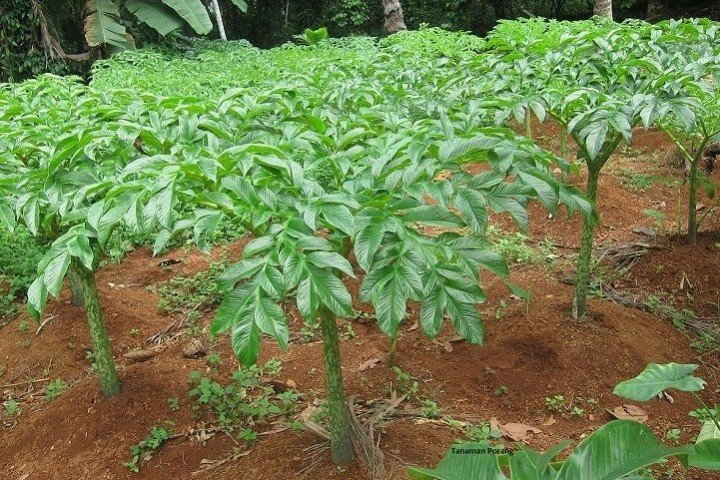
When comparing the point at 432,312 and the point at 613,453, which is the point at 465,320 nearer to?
the point at 432,312

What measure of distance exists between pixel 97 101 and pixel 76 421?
156cm

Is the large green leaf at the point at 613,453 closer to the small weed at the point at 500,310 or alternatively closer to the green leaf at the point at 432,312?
the green leaf at the point at 432,312

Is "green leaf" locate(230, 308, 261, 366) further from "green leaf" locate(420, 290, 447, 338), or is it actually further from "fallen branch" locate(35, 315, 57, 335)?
"fallen branch" locate(35, 315, 57, 335)

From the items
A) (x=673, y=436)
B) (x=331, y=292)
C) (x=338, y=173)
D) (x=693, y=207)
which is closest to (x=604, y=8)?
(x=693, y=207)

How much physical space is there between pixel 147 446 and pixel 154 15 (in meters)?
9.22

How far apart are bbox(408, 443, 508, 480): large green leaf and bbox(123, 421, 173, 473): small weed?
145 centimetres

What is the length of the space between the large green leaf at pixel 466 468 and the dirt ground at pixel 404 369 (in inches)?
30.0

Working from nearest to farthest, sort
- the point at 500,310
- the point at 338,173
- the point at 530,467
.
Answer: the point at 530,467 < the point at 338,173 < the point at 500,310

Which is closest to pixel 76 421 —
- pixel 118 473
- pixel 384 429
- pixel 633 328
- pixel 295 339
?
pixel 118 473

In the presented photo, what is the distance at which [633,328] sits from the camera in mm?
3328

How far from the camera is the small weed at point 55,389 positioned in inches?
128

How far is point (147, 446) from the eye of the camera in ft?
8.89

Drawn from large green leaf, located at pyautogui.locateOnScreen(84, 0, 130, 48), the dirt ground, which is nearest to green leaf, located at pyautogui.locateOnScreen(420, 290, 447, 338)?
the dirt ground

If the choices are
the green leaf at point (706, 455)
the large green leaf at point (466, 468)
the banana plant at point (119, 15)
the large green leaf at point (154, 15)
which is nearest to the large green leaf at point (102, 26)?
the banana plant at point (119, 15)
